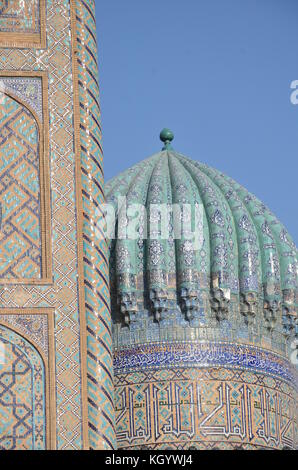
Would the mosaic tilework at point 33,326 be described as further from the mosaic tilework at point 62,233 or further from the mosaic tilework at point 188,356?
the mosaic tilework at point 188,356

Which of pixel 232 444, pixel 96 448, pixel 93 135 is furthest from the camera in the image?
pixel 232 444

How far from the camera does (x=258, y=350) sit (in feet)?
35.1

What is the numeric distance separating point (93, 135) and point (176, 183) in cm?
232

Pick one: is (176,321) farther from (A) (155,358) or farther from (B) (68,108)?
(B) (68,108)

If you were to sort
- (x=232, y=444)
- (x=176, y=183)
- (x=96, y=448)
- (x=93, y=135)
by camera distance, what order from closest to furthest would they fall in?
(x=96, y=448)
(x=93, y=135)
(x=232, y=444)
(x=176, y=183)

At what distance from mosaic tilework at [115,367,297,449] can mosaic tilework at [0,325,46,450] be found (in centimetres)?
223

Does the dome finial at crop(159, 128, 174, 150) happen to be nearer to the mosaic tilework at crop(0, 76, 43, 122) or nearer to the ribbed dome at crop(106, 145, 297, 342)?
the ribbed dome at crop(106, 145, 297, 342)

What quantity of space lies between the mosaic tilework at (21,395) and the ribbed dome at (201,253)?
229 centimetres

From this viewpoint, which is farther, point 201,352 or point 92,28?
point 201,352

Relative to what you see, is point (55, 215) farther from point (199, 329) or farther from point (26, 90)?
point (199, 329)

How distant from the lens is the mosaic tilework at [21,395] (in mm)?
7957

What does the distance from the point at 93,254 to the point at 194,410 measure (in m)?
2.22

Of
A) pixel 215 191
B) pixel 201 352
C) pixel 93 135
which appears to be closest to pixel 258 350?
pixel 201 352

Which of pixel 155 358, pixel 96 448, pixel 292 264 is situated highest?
pixel 292 264
